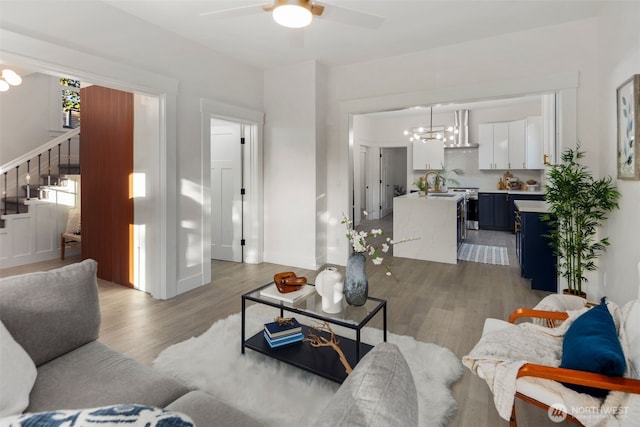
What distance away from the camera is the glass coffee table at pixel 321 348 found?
2.01 m

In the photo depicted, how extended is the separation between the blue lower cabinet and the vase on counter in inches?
110

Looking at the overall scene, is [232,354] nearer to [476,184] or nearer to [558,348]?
[558,348]

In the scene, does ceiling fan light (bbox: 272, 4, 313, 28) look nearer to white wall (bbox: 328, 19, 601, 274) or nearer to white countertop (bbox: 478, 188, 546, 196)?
white wall (bbox: 328, 19, 601, 274)

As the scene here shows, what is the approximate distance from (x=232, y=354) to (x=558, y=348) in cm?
202

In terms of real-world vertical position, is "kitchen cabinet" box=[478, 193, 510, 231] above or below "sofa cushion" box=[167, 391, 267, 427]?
above

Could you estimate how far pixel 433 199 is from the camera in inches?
212

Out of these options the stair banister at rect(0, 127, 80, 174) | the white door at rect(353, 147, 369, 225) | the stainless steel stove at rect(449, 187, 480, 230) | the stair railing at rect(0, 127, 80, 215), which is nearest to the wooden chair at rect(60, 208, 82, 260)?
the stair railing at rect(0, 127, 80, 215)

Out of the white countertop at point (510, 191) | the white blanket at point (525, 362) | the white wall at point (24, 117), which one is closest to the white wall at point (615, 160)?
the white blanket at point (525, 362)

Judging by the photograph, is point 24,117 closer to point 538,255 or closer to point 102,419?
point 102,419

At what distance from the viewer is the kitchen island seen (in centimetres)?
518

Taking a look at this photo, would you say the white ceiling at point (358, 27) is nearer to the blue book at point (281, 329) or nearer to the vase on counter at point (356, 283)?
the vase on counter at point (356, 283)

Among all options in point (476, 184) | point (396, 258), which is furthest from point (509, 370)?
point (476, 184)

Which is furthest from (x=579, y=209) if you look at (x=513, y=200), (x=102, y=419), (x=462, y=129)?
(x=462, y=129)

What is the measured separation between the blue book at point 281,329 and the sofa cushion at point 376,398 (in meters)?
1.51
